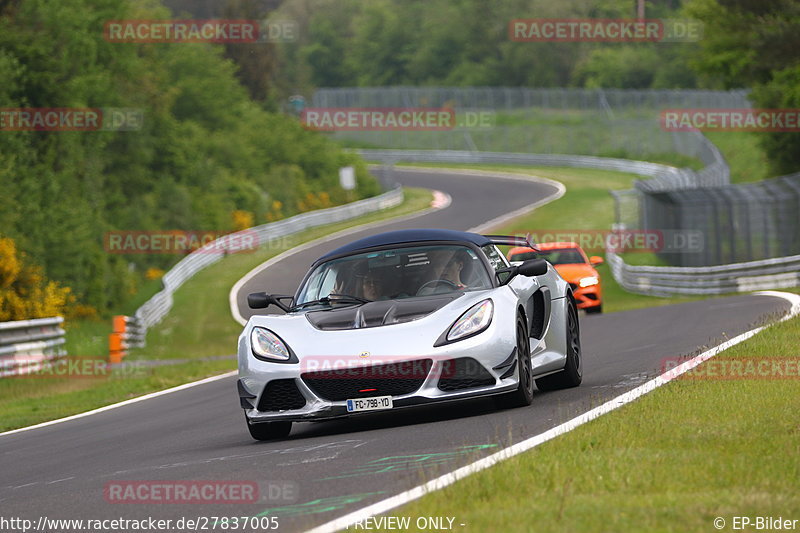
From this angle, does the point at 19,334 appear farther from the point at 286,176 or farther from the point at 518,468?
the point at 286,176

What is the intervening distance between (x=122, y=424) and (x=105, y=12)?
1979 inches

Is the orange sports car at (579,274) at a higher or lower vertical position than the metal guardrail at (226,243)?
higher

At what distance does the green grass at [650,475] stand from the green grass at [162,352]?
868 cm

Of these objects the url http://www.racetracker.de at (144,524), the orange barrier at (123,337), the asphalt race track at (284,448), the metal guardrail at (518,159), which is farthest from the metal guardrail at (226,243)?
the url http://www.racetracker.de at (144,524)

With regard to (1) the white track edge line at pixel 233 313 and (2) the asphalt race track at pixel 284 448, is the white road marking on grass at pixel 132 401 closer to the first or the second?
→ (1) the white track edge line at pixel 233 313

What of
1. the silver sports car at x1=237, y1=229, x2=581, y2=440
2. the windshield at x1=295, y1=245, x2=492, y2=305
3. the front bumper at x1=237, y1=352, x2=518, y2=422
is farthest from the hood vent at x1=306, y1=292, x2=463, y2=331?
the front bumper at x1=237, y1=352, x2=518, y2=422

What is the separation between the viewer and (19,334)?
22.0 meters

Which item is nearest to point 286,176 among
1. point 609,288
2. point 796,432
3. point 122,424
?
point 609,288

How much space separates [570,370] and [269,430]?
9.21 ft

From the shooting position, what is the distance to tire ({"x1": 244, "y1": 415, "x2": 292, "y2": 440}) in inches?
394

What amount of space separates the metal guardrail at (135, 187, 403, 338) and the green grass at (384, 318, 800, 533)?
2549 cm

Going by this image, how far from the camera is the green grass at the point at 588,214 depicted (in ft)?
117

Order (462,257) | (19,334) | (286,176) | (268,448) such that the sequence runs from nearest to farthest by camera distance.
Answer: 1. (268,448)
2. (462,257)
3. (19,334)
4. (286,176)

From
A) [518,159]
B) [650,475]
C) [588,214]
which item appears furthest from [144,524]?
[518,159]
